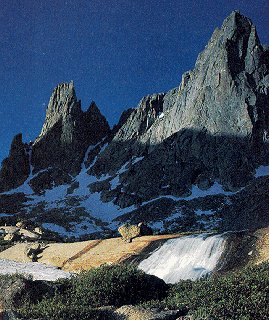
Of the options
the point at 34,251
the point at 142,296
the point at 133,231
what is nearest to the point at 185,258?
the point at 133,231

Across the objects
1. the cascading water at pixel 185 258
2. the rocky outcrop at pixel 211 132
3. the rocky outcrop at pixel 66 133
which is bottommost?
the cascading water at pixel 185 258

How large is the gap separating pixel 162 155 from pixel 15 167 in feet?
212

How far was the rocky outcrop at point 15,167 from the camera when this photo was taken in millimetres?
159875

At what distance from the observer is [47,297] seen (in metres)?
12.4

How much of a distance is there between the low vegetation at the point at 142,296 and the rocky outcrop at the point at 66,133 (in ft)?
516

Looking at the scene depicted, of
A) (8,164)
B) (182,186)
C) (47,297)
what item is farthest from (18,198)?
(47,297)

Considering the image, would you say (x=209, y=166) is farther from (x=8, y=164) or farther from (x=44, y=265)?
(x=44, y=265)

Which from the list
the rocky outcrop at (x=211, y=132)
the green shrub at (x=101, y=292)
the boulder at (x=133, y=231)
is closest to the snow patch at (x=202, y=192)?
the rocky outcrop at (x=211, y=132)

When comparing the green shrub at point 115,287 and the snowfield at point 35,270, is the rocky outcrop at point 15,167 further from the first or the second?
the green shrub at point 115,287

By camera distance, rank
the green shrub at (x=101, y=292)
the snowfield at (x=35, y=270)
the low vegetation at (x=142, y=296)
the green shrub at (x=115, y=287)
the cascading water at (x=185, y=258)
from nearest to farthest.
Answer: the low vegetation at (x=142, y=296) → the green shrub at (x=101, y=292) → the green shrub at (x=115, y=287) → the cascading water at (x=185, y=258) → the snowfield at (x=35, y=270)

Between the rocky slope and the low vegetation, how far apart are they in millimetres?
73069

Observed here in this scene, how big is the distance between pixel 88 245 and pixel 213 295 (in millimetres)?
22672

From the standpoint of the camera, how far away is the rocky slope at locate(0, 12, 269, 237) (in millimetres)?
113000

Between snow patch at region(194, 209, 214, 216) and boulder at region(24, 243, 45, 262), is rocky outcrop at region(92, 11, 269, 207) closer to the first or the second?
snow patch at region(194, 209, 214, 216)
